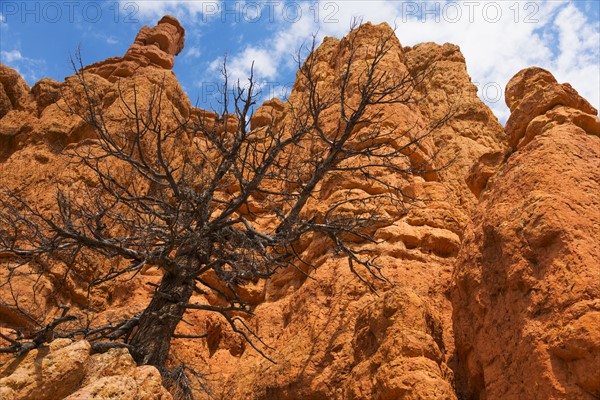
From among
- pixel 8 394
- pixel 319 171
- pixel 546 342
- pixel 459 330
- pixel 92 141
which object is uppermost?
pixel 92 141

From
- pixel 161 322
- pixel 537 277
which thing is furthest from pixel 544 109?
pixel 161 322

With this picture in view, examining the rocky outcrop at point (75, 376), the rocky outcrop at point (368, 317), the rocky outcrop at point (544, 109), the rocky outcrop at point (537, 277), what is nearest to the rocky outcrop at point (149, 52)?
the rocky outcrop at point (368, 317)

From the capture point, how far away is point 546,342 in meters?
3.98

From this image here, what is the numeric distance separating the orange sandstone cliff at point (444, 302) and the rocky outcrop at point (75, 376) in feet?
0.05

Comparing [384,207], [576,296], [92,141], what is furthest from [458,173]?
[92,141]

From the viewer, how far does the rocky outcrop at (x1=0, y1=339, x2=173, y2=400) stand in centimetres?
395

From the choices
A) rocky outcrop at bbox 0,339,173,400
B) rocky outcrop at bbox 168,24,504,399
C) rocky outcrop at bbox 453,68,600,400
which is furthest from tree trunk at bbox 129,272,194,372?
rocky outcrop at bbox 453,68,600,400

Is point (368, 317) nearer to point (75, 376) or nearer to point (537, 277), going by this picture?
point (537, 277)

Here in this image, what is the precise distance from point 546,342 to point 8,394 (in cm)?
403

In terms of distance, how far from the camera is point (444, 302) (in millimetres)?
6125

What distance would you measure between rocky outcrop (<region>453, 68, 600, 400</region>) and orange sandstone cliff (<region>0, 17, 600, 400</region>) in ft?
0.04

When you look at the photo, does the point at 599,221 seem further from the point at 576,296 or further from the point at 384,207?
the point at 384,207

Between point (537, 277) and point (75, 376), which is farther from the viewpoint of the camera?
point (537, 277)

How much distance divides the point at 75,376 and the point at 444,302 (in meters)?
3.95
